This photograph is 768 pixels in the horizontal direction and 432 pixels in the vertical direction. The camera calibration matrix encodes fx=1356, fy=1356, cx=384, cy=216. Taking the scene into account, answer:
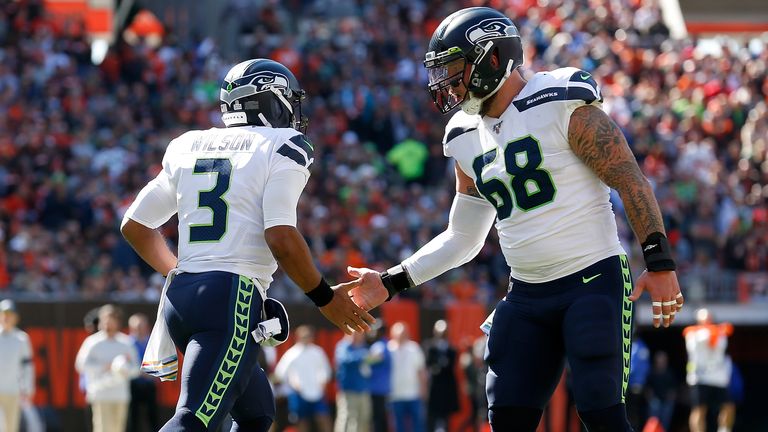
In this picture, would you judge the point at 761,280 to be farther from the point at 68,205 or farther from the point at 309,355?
the point at 68,205

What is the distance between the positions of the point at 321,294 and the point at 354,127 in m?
15.5

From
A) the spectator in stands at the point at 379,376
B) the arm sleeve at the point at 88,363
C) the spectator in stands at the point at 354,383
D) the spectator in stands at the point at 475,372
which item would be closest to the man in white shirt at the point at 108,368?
the arm sleeve at the point at 88,363

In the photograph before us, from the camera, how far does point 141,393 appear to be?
14.3 meters

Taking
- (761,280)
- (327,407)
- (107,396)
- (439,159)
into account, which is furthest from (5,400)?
(761,280)

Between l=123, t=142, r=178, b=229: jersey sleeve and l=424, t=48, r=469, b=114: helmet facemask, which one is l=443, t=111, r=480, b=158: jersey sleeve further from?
l=123, t=142, r=178, b=229: jersey sleeve

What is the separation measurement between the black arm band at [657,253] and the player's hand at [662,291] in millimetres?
23

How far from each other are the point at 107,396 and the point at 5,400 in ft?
3.36

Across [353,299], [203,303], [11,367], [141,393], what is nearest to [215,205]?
[203,303]

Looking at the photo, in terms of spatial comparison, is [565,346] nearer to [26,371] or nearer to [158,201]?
[158,201]

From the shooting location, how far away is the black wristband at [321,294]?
5719mm

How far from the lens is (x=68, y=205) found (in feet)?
57.2

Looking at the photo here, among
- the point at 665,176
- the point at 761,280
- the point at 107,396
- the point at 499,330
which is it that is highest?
the point at 499,330

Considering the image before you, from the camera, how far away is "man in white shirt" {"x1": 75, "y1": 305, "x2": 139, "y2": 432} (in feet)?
43.0

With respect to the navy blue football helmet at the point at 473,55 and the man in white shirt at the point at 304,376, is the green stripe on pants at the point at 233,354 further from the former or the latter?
the man in white shirt at the point at 304,376
